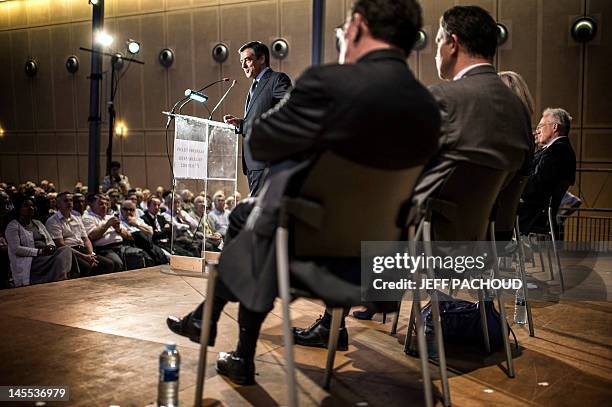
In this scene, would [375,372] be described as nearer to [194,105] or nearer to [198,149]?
[198,149]

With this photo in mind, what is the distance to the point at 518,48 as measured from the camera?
832 centimetres

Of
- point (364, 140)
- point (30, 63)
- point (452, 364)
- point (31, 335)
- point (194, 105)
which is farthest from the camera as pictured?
point (30, 63)

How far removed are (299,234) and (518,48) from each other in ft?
26.4

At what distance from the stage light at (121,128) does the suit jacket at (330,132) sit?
11.1 metres

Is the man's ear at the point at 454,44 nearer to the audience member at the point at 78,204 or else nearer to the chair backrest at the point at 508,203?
the chair backrest at the point at 508,203

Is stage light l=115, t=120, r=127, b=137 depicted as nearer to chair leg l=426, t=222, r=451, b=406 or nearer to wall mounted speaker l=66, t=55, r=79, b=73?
wall mounted speaker l=66, t=55, r=79, b=73

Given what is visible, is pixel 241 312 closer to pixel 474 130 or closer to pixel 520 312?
pixel 474 130

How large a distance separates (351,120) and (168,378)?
97 cm

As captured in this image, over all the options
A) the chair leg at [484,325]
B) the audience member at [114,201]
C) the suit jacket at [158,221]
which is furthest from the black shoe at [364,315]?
the audience member at [114,201]

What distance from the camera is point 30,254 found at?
14.0 ft

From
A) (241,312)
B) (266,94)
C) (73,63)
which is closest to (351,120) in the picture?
(241,312)

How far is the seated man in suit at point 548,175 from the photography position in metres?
3.39

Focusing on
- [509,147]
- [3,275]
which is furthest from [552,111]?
[3,275]

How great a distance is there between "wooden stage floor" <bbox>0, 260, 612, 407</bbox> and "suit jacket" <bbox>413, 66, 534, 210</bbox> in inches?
28.8
